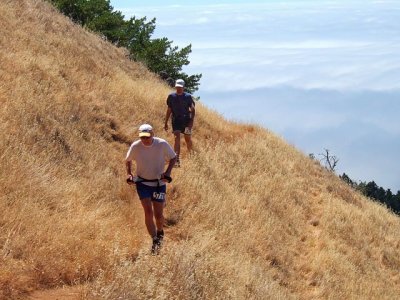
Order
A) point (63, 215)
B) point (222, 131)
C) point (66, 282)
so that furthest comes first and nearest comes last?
1. point (222, 131)
2. point (63, 215)
3. point (66, 282)

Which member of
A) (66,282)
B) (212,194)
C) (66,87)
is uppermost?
(66,87)

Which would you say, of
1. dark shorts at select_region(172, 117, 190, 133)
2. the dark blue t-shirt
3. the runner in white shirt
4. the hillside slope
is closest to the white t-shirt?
the runner in white shirt

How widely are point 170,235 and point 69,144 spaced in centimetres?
279

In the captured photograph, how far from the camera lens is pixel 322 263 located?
1114 cm

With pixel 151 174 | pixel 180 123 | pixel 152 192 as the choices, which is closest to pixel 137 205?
pixel 152 192

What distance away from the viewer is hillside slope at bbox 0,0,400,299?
5945 millimetres

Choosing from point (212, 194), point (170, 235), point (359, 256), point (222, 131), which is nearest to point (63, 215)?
point (170, 235)

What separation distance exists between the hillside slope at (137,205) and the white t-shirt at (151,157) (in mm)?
912

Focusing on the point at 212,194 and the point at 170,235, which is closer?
the point at 170,235

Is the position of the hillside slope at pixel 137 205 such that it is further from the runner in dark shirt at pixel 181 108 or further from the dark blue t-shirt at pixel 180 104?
the dark blue t-shirt at pixel 180 104

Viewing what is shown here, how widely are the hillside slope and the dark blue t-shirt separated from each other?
46.4 inches

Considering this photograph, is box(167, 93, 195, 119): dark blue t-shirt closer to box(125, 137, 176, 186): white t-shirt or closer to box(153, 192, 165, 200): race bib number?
box(125, 137, 176, 186): white t-shirt

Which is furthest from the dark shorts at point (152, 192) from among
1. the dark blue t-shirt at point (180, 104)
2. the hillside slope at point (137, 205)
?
the dark blue t-shirt at point (180, 104)

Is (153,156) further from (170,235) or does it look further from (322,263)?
(322,263)
